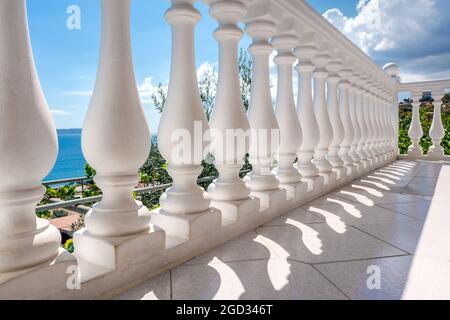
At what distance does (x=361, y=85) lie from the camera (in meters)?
3.48

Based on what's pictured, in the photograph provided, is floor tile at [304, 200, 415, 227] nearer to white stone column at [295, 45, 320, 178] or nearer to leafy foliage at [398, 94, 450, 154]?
white stone column at [295, 45, 320, 178]

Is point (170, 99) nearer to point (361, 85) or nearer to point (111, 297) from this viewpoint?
point (111, 297)

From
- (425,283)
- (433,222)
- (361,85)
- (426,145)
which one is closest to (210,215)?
(425,283)

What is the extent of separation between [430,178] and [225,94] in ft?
9.79

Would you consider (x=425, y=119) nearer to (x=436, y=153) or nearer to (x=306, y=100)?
(x=436, y=153)

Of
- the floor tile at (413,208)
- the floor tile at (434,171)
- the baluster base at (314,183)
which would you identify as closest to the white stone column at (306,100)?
the baluster base at (314,183)

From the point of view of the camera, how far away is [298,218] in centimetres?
179

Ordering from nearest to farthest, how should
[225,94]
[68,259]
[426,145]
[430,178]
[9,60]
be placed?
1. [9,60]
2. [68,259]
3. [225,94]
4. [430,178]
5. [426,145]

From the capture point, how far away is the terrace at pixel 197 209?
0.75 metres

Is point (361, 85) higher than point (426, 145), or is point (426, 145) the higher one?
point (361, 85)

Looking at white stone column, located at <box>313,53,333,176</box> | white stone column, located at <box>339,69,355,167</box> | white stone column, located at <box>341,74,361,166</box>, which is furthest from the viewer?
white stone column, located at <box>341,74,361,166</box>

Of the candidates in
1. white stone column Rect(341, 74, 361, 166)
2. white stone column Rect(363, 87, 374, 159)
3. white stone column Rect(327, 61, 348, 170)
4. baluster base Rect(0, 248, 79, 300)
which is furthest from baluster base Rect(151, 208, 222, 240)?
white stone column Rect(363, 87, 374, 159)

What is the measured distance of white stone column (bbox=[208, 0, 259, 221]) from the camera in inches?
55.2

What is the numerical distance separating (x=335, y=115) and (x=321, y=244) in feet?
5.35
